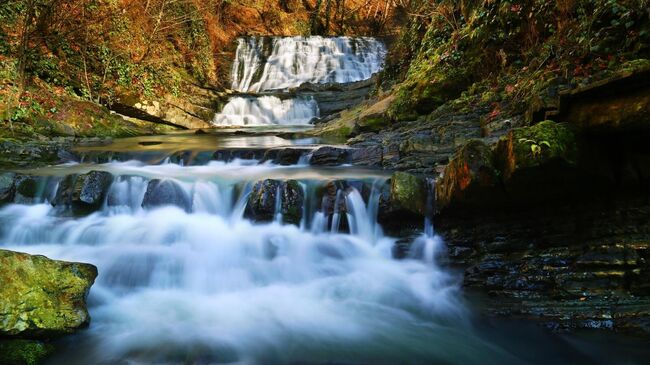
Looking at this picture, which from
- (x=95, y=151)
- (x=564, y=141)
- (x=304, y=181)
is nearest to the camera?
(x=564, y=141)

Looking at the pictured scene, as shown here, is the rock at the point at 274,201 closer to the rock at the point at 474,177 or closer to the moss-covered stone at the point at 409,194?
the moss-covered stone at the point at 409,194

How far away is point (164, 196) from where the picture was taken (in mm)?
6406

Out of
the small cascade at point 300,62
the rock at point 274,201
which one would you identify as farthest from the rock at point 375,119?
the small cascade at point 300,62

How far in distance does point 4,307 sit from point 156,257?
203cm

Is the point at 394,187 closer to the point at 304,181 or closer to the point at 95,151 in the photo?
the point at 304,181

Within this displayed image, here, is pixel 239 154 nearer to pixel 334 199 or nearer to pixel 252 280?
pixel 334 199

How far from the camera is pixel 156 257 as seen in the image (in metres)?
5.27

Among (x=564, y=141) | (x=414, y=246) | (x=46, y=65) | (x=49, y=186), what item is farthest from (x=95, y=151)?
(x=564, y=141)

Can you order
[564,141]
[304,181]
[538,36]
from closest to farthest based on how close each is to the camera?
1. [564,141]
2. [304,181]
3. [538,36]

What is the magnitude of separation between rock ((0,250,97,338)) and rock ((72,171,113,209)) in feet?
8.51

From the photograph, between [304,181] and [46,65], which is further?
[46,65]

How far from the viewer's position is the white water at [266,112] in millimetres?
15656

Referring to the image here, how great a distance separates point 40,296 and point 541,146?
4.46m

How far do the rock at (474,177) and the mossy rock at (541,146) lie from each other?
0.79 feet
